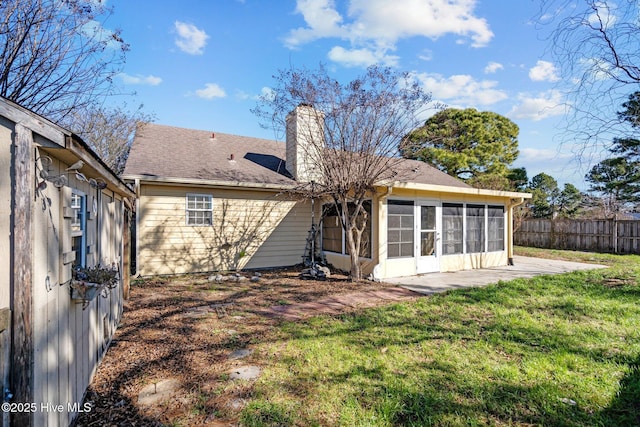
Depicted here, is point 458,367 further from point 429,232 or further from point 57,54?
point 57,54

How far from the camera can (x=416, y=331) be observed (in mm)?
4293

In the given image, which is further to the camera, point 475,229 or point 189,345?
point 475,229

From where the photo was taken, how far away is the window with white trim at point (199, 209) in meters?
8.66

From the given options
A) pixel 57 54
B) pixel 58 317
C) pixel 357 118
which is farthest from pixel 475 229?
pixel 57 54

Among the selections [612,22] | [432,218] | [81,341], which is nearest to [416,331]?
[81,341]

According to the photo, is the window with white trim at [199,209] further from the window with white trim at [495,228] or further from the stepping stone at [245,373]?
the window with white trim at [495,228]

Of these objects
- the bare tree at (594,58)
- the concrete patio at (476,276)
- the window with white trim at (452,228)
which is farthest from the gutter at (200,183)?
the bare tree at (594,58)

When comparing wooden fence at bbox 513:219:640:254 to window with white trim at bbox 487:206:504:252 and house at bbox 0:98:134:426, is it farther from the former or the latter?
house at bbox 0:98:134:426

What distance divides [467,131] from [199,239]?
20378 millimetres

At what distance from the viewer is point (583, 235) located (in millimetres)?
14531

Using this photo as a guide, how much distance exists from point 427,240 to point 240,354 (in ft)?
21.4

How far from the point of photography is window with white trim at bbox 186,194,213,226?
866 centimetres

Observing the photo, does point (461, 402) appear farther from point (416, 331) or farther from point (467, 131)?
point (467, 131)

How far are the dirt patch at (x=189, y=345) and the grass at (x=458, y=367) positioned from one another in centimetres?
34
